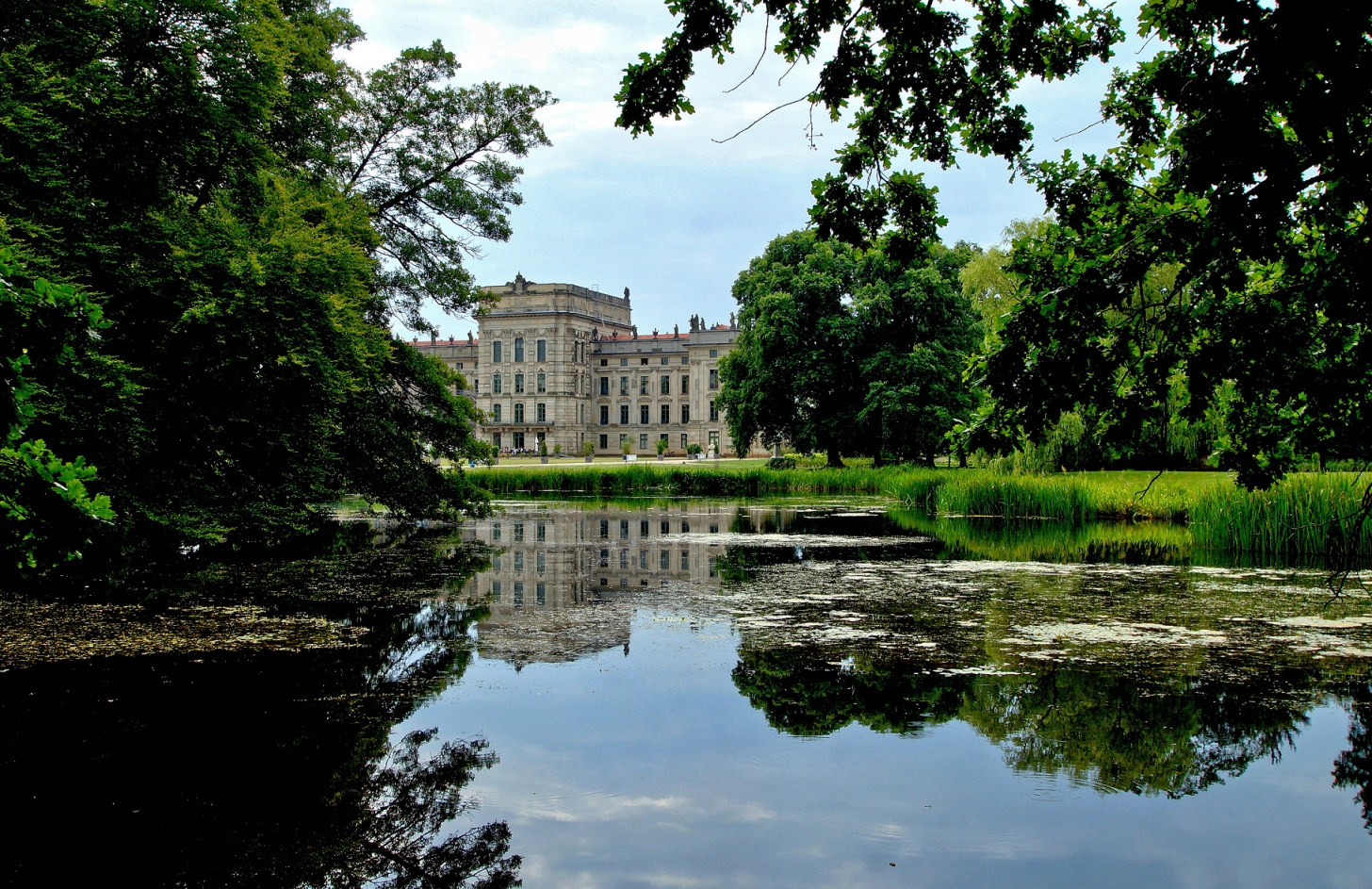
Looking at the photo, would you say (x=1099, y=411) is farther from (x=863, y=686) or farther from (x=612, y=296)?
(x=612, y=296)

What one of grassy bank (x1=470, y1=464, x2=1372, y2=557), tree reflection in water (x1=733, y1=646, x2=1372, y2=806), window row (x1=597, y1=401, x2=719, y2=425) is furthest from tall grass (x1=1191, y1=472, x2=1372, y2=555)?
window row (x1=597, y1=401, x2=719, y2=425)

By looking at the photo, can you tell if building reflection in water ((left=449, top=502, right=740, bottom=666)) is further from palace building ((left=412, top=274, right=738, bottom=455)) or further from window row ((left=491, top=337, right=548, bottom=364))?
window row ((left=491, top=337, right=548, bottom=364))

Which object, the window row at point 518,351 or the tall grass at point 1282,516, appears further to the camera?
the window row at point 518,351

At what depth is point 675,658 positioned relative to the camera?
6770 millimetres

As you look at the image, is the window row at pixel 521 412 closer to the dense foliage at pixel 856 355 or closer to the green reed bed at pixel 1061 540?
the dense foliage at pixel 856 355

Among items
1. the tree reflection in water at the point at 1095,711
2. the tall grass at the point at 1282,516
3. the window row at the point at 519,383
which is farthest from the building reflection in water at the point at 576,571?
the window row at the point at 519,383

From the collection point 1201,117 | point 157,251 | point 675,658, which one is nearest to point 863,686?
point 675,658

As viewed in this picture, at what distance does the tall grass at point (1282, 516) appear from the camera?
12531 mm

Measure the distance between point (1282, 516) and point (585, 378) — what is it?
7571 centimetres

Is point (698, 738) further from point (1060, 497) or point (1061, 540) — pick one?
point (1060, 497)

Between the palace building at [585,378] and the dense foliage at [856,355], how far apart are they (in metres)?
44.4

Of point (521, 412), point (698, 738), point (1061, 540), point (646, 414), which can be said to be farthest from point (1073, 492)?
point (646, 414)

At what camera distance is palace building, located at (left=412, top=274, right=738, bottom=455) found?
83312mm

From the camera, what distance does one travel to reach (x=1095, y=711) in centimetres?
525
